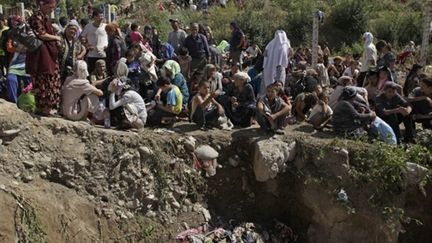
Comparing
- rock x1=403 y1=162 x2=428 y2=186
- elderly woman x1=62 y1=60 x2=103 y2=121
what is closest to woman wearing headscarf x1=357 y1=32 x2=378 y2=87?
rock x1=403 y1=162 x2=428 y2=186

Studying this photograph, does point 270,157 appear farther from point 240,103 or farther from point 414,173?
point 414,173

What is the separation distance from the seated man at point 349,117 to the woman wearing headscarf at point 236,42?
4.04 meters

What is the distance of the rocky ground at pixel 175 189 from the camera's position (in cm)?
664

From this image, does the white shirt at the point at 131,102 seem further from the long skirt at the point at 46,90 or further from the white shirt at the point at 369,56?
the white shirt at the point at 369,56

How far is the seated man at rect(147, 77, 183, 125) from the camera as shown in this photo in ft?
27.8

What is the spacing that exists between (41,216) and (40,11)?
102 inches

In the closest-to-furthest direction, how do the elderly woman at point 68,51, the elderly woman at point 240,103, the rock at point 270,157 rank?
the rock at point 270,157 → the elderly woman at point 68,51 → the elderly woman at point 240,103

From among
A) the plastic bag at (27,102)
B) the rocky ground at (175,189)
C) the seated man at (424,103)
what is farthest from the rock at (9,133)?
the seated man at (424,103)

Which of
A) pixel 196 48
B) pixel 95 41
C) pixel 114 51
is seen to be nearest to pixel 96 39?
pixel 95 41

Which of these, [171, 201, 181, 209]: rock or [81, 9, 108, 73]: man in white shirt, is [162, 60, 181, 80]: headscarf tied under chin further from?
[171, 201, 181, 209]: rock

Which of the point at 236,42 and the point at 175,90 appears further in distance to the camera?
the point at 236,42

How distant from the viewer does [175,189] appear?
7.92 metres

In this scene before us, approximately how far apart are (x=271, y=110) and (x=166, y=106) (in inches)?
64.2

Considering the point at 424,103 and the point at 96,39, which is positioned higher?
the point at 96,39
